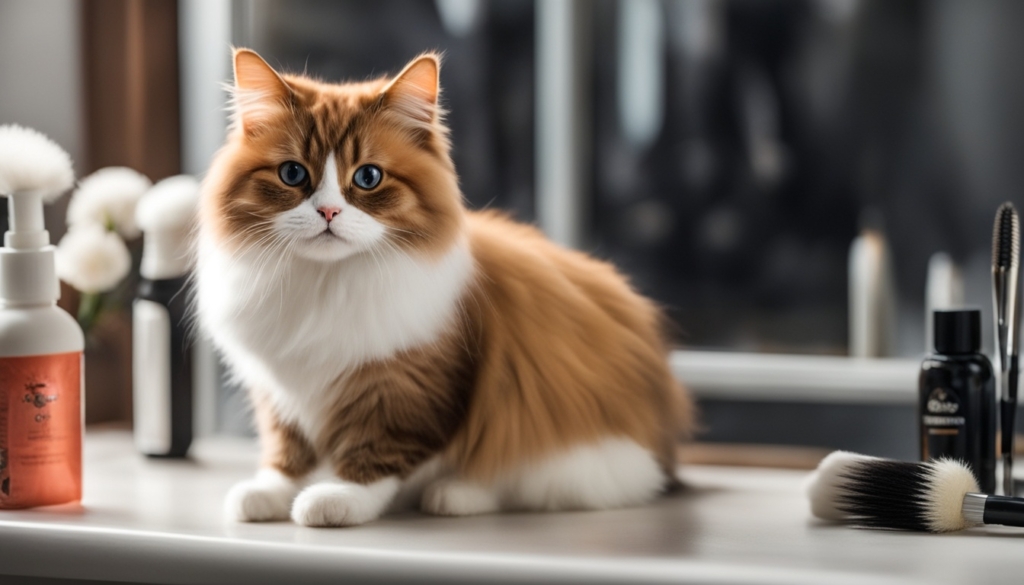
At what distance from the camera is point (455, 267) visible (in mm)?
1079

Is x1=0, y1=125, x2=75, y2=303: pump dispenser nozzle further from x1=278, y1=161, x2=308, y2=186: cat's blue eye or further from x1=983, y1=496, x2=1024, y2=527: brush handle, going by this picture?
x1=983, y1=496, x2=1024, y2=527: brush handle

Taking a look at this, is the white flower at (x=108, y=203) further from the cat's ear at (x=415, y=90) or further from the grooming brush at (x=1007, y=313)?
the grooming brush at (x=1007, y=313)

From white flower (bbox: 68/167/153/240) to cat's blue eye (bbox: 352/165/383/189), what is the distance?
23.4 inches

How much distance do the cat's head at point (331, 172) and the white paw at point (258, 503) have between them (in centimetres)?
26

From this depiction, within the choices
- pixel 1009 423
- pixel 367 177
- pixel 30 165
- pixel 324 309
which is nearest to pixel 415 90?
pixel 367 177

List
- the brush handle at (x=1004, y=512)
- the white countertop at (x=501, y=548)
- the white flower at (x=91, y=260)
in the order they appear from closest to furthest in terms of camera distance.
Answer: the white countertop at (x=501, y=548) < the brush handle at (x=1004, y=512) < the white flower at (x=91, y=260)

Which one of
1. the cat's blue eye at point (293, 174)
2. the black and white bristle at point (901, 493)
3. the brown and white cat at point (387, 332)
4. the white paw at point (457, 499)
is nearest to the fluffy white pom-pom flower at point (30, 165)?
the brown and white cat at point (387, 332)

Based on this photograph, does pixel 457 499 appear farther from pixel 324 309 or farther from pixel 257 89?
pixel 257 89

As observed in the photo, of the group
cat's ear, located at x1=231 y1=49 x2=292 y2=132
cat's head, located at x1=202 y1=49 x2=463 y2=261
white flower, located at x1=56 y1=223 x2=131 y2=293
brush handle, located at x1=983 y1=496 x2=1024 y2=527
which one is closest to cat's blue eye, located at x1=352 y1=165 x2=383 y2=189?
cat's head, located at x1=202 y1=49 x2=463 y2=261

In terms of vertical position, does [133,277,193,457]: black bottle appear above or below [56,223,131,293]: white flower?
below

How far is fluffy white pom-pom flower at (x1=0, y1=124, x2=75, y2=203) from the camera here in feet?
3.56

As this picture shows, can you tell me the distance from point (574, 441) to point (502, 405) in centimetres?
9

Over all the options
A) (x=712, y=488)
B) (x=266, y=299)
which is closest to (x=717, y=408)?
(x=712, y=488)

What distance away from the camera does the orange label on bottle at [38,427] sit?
107cm
